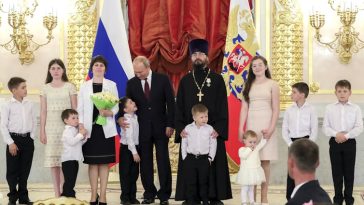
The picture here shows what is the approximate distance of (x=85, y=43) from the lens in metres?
10.4

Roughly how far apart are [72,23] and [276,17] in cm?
297

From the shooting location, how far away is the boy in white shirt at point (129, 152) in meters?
7.85

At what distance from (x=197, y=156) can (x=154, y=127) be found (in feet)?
2.16

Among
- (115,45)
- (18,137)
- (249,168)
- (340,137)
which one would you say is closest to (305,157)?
(249,168)

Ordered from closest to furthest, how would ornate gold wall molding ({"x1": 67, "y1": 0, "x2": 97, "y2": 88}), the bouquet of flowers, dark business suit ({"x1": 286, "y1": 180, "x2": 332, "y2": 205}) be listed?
dark business suit ({"x1": 286, "y1": 180, "x2": 332, "y2": 205}), the bouquet of flowers, ornate gold wall molding ({"x1": 67, "y1": 0, "x2": 97, "y2": 88})

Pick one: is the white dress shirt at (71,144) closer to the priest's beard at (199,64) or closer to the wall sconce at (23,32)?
the priest's beard at (199,64)

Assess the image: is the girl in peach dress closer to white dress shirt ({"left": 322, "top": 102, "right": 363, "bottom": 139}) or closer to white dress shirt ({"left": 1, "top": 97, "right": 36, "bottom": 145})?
white dress shirt ({"left": 322, "top": 102, "right": 363, "bottom": 139})

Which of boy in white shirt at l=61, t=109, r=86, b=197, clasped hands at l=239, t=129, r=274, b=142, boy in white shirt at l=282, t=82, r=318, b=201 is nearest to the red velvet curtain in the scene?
boy in white shirt at l=282, t=82, r=318, b=201

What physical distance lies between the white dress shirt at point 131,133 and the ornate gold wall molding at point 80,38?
8.71 ft

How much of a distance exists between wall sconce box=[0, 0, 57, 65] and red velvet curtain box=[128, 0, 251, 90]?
1.18 meters

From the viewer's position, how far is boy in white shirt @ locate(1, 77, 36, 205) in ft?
26.4

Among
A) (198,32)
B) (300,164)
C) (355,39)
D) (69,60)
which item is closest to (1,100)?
(69,60)

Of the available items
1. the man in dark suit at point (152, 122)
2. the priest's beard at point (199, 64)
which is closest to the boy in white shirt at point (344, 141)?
the priest's beard at point (199, 64)

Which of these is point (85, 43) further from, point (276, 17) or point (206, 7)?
point (276, 17)
